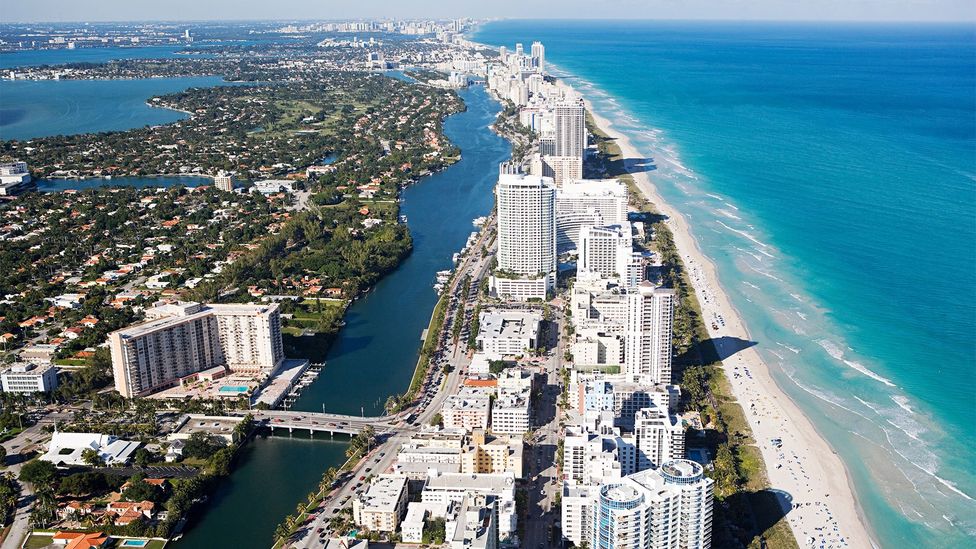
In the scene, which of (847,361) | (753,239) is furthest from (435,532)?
(753,239)

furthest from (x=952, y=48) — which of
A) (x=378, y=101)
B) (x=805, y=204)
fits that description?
(x=805, y=204)

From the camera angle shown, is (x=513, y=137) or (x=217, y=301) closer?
(x=217, y=301)

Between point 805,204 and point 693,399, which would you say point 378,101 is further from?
point 693,399

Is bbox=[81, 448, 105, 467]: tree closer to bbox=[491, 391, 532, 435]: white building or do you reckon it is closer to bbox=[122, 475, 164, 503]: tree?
bbox=[122, 475, 164, 503]: tree

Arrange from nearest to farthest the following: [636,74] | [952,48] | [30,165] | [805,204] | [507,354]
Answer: [507,354] < [805,204] < [30,165] < [636,74] < [952,48]

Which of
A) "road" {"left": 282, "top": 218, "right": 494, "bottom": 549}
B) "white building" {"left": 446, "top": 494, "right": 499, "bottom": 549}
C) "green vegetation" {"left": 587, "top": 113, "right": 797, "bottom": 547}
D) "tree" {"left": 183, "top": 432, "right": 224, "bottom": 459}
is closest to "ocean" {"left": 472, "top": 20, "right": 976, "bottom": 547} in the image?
"green vegetation" {"left": 587, "top": 113, "right": 797, "bottom": 547}

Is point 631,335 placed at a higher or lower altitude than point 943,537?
higher

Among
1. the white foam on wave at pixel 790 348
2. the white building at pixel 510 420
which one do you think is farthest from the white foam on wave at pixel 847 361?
the white building at pixel 510 420

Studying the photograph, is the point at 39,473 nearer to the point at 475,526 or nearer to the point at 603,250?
the point at 475,526
